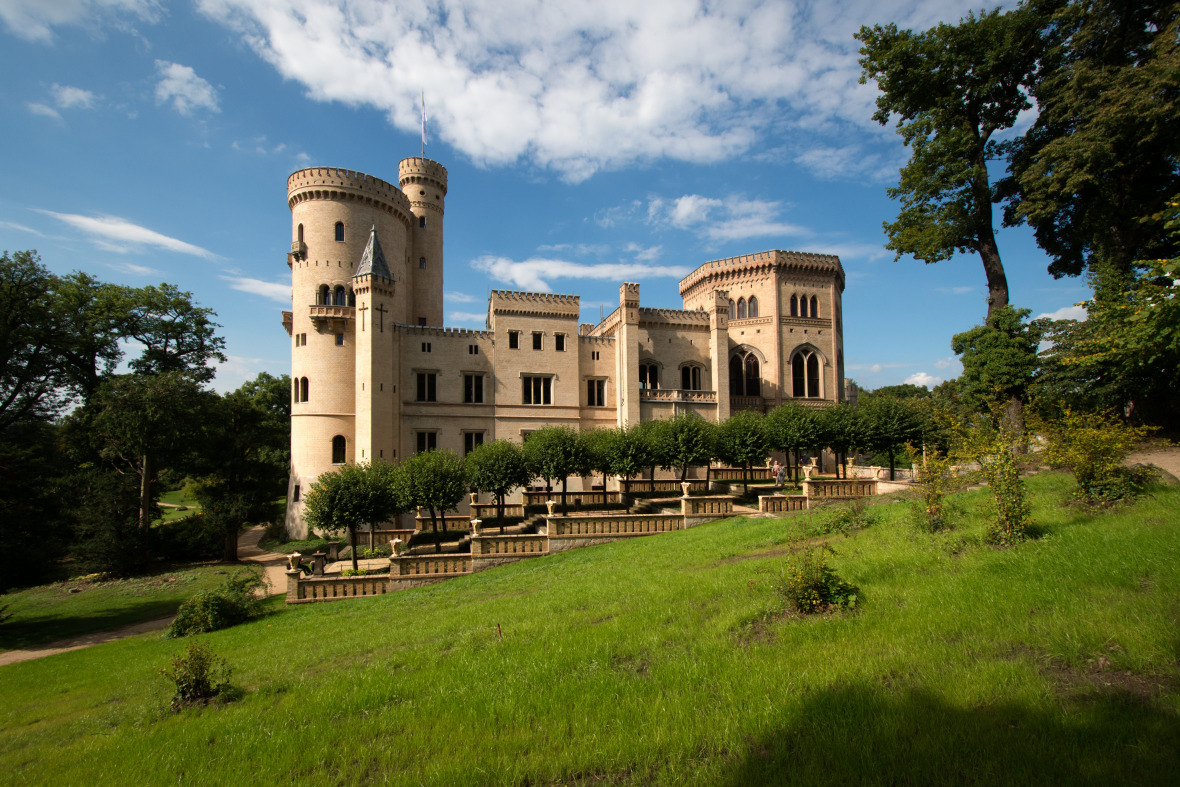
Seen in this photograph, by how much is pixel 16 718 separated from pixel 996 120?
32.8 meters

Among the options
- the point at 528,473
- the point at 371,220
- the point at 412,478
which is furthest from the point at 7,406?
the point at 528,473

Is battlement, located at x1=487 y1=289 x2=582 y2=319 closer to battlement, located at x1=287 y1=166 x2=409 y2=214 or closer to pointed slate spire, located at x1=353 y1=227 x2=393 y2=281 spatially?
pointed slate spire, located at x1=353 y1=227 x2=393 y2=281

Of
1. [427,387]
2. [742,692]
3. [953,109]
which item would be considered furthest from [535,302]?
[742,692]

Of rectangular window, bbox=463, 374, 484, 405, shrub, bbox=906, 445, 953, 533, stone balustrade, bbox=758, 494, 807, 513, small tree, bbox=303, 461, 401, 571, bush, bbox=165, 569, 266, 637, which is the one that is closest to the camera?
shrub, bbox=906, 445, 953, 533

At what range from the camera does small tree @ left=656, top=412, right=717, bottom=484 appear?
25.4m

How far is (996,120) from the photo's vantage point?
67.2ft

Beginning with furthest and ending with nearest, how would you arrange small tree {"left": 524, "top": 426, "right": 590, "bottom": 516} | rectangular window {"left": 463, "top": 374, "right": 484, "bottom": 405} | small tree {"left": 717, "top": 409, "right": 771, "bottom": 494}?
rectangular window {"left": 463, "top": 374, "right": 484, "bottom": 405}
small tree {"left": 717, "top": 409, "right": 771, "bottom": 494}
small tree {"left": 524, "top": 426, "right": 590, "bottom": 516}

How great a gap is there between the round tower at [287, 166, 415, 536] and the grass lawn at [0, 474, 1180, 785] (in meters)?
20.2

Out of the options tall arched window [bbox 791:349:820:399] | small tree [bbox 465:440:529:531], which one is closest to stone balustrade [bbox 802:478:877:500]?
small tree [bbox 465:440:529:531]

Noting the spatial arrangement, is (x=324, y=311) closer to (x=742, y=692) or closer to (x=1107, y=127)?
(x=742, y=692)

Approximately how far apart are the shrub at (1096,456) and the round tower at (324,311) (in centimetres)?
2883

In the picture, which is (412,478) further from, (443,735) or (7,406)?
(7,406)

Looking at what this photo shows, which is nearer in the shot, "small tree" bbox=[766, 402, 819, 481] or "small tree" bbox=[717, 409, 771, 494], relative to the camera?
"small tree" bbox=[717, 409, 771, 494]

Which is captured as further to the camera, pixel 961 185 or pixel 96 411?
pixel 96 411
